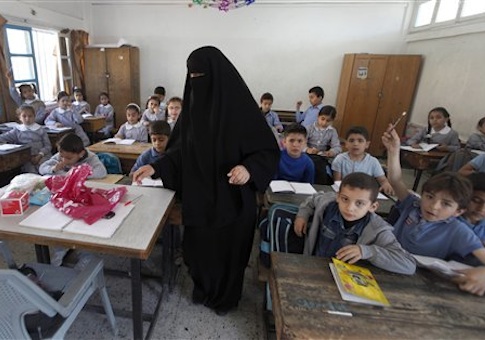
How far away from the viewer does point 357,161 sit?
2.47m

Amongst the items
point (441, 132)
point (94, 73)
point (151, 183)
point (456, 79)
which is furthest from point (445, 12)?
point (94, 73)

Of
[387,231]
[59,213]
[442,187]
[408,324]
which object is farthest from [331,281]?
[59,213]

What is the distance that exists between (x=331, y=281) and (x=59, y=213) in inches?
46.7

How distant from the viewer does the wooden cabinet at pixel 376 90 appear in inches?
221

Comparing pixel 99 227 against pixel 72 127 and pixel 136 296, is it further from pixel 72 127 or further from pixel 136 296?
pixel 72 127

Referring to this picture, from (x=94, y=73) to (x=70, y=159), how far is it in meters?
5.35

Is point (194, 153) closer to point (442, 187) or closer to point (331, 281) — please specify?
point (331, 281)

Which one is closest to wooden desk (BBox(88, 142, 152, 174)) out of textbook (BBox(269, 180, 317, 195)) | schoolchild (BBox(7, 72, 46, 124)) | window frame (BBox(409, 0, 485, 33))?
A: textbook (BBox(269, 180, 317, 195))

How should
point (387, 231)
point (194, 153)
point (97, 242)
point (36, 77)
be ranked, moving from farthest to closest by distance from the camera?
point (36, 77)
point (194, 153)
point (387, 231)
point (97, 242)

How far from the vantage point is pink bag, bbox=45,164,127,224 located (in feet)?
4.01

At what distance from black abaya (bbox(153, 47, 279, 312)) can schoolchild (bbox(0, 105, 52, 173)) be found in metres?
2.80

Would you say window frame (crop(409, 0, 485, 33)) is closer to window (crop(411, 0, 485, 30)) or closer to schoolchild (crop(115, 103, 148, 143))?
window (crop(411, 0, 485, 30))

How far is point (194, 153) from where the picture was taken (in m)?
1.51

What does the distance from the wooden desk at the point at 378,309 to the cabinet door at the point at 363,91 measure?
547cm
